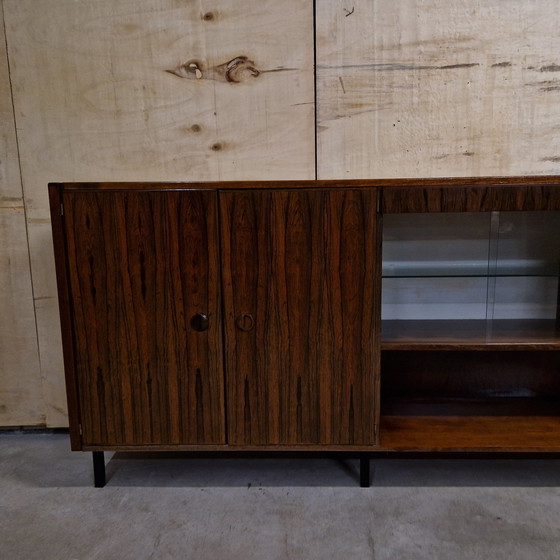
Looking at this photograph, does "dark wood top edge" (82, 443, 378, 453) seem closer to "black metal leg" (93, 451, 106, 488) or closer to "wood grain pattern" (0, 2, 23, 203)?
"black metal leg" (93, 451, 106, 488)

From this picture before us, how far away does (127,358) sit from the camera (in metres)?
1.45

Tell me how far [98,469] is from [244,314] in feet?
2.50

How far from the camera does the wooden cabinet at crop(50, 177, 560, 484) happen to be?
1.36m

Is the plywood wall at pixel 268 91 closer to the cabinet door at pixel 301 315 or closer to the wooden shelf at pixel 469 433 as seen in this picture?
the cabinet door at pixel 301 315

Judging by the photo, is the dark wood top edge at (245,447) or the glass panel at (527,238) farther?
the glass panel at (527,238)

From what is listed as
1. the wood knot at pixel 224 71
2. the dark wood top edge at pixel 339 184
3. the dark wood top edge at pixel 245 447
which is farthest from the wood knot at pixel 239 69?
the dark wood top edge at pixel 245 447

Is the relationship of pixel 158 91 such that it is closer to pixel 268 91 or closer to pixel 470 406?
pixel 268 91

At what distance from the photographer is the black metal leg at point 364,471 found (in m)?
1.52

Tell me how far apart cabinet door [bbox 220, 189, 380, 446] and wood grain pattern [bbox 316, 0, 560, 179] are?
1.63 ft

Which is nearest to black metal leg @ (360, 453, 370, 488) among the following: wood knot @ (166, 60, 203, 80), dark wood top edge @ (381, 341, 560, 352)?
dark wood top edge @ (381, 341, 560, 352)

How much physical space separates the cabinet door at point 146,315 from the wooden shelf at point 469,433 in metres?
0.61

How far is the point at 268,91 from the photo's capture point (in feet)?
5.73

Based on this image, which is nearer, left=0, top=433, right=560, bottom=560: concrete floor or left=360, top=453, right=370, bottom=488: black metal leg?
left=0, top=433, right=560, bottom=560: concrete floor

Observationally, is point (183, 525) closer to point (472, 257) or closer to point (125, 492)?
point (125, 492)
